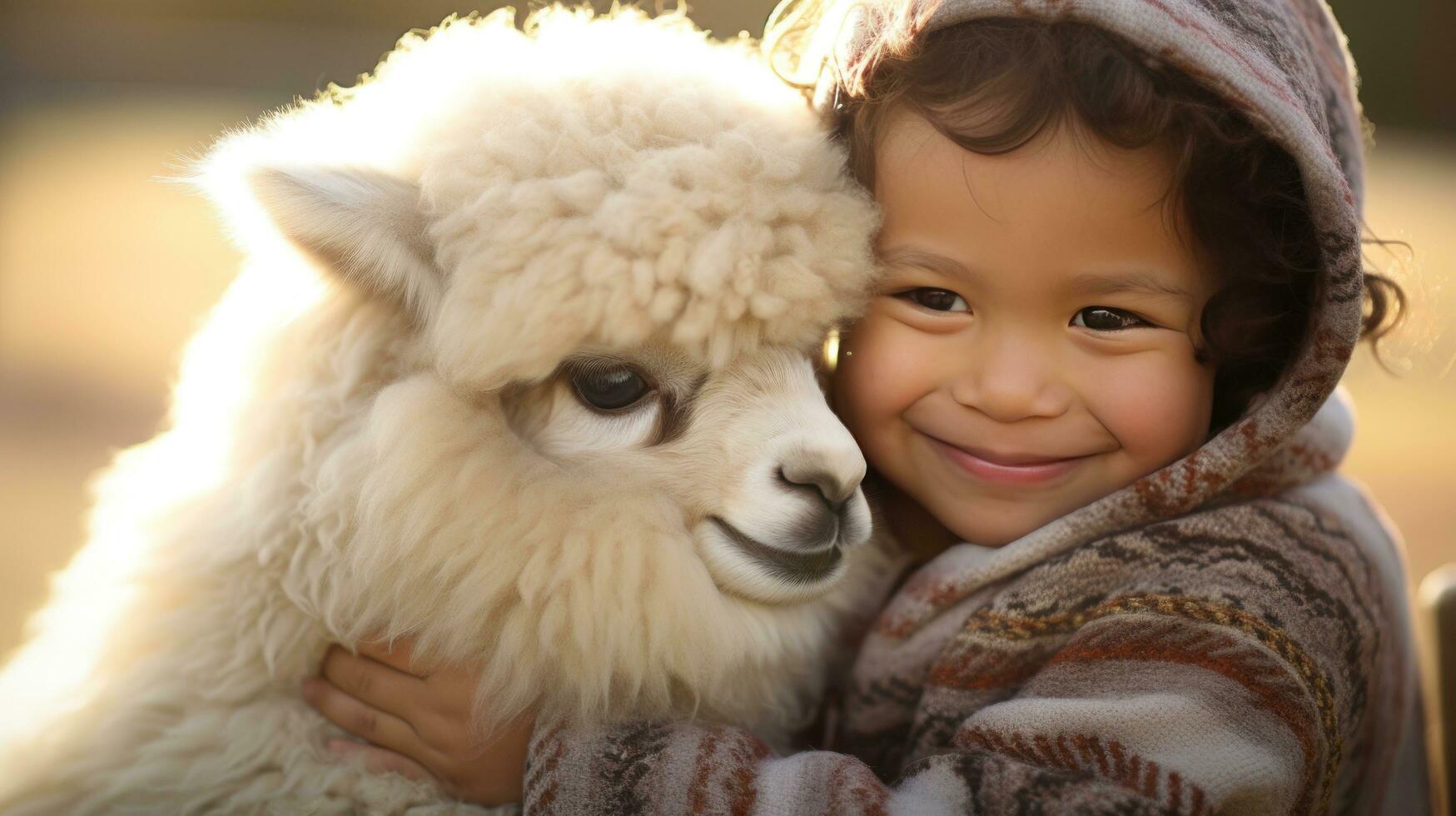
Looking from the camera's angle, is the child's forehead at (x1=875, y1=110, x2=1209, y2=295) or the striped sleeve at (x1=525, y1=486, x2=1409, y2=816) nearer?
the striped sleeve at (x1=525, y1=486, x2=1409, y2=816)

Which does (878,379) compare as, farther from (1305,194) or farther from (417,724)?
(417,724)

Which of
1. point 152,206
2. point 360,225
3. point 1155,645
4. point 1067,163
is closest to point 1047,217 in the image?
point 1067,163

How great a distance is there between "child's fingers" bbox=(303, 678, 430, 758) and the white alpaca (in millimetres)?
39

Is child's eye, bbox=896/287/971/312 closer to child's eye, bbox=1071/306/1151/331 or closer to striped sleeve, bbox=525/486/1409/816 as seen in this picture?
child's eye, bbox=1071/306/1151/331

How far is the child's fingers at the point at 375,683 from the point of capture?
1.21 m

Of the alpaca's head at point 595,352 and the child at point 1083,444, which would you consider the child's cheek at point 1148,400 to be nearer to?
the child at point 1083,444

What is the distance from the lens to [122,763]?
116 centimetres

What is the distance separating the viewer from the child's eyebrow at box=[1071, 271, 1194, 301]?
1243 mm

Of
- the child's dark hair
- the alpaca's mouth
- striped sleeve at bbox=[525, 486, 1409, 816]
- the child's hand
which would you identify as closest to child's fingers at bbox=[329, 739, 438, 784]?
the child's hand

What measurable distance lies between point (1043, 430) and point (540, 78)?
2.21 feet

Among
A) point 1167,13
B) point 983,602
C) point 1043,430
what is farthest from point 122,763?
point 1167,13

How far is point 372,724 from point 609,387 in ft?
1.44

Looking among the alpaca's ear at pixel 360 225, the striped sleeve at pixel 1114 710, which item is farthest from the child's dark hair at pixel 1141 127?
the alpaca's ear at pixel 360 225

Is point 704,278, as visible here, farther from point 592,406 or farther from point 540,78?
point 540,78
